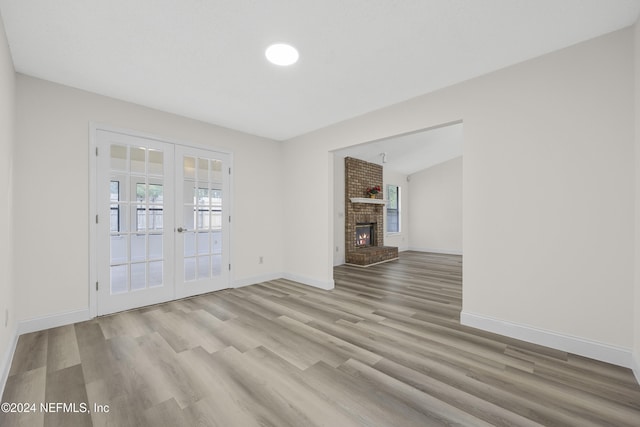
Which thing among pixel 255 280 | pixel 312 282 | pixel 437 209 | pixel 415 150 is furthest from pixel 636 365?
pixel 437 209

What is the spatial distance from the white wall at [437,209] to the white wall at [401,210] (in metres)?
0.17

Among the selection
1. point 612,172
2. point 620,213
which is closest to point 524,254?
point 620,213

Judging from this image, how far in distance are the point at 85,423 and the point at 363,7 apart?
2992mm

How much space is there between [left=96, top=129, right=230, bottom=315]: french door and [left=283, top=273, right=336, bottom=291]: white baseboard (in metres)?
1.10

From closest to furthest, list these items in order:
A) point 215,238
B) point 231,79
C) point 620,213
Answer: point 620,213 < point 231,79 < point 215,238

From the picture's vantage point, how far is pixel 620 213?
6.57 feet

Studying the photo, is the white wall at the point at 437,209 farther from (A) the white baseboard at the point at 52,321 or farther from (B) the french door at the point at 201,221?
(A) the white baseboard at the point at 52,321

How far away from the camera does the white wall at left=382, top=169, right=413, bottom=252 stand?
27.2 ft

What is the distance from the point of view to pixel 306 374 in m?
1.90

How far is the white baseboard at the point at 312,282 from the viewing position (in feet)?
13.6

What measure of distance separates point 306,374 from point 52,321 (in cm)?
271

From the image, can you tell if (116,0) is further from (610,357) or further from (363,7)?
(610,357)

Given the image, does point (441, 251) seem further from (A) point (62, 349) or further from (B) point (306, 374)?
(A) point (62, 349)

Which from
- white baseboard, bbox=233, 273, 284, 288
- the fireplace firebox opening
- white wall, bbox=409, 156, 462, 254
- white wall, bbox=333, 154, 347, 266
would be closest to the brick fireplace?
the fireplace firebox opening
